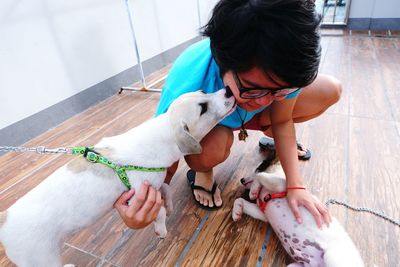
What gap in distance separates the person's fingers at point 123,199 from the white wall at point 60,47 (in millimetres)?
1088

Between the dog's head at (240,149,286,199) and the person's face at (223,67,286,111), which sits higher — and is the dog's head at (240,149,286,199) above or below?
below

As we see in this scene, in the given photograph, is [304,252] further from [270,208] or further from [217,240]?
[217,240]

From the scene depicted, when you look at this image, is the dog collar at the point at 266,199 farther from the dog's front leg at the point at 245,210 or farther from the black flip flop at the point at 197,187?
the black flip flop at the point at 197,187

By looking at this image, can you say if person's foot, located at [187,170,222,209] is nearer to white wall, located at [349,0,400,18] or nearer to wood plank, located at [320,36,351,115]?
wood plank, located at [320,36,351,115]

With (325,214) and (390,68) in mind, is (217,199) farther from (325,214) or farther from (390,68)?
(390,68)

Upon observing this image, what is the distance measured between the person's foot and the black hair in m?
0.64

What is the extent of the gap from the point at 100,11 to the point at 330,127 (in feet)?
6.42

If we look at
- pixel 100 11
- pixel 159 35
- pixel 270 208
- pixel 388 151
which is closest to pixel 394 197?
pixel 388 151

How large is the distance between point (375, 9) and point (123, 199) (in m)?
4.31

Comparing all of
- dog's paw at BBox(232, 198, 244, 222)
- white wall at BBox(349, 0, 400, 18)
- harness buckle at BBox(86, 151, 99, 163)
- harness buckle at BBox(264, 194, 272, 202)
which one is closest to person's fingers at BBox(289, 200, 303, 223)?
harness buckle at BBox(264, 194, 272, 202)

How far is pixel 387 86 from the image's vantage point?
7.34ft

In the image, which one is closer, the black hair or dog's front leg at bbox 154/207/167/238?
the black hair

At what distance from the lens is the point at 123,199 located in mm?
887

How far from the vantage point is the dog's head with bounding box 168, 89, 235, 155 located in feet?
2.89
